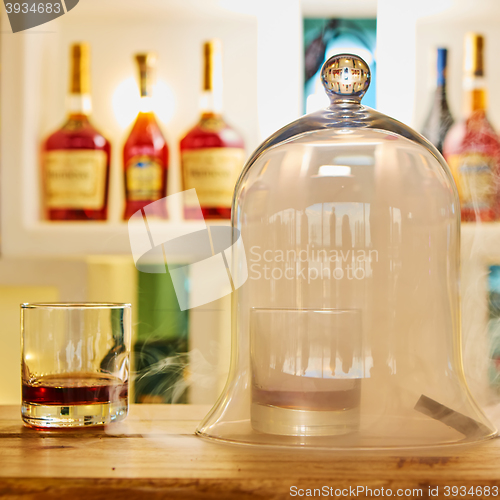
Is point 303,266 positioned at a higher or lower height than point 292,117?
lower

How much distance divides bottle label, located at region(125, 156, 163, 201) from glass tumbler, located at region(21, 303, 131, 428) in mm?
478

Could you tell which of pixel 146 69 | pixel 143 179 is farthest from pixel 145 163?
pixel 146 69

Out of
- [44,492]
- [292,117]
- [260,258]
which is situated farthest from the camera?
[292,117]

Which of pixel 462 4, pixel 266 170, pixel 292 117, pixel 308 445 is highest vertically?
pixel 462 4

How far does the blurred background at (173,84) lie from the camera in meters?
0.84

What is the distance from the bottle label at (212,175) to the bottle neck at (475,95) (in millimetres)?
359

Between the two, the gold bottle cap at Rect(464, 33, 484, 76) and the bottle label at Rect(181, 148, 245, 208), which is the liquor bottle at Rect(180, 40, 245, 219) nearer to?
the bottle label at Rect(181, 148, 245, 208)

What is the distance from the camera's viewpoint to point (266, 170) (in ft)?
1.31

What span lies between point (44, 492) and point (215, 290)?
13.8 inches

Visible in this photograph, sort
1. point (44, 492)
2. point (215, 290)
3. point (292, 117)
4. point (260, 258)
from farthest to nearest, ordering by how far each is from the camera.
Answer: point (292, 117) < point (215, 290) < point (260, 258) < point (44, 492)

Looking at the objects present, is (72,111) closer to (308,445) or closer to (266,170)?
(266,170)

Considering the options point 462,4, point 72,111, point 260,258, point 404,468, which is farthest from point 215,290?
point 462,4

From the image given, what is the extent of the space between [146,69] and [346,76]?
53 cm

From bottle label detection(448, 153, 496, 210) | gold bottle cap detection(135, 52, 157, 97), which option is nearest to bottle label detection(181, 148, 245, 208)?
gold bottle cap detection(135, 52, 157, 97)
